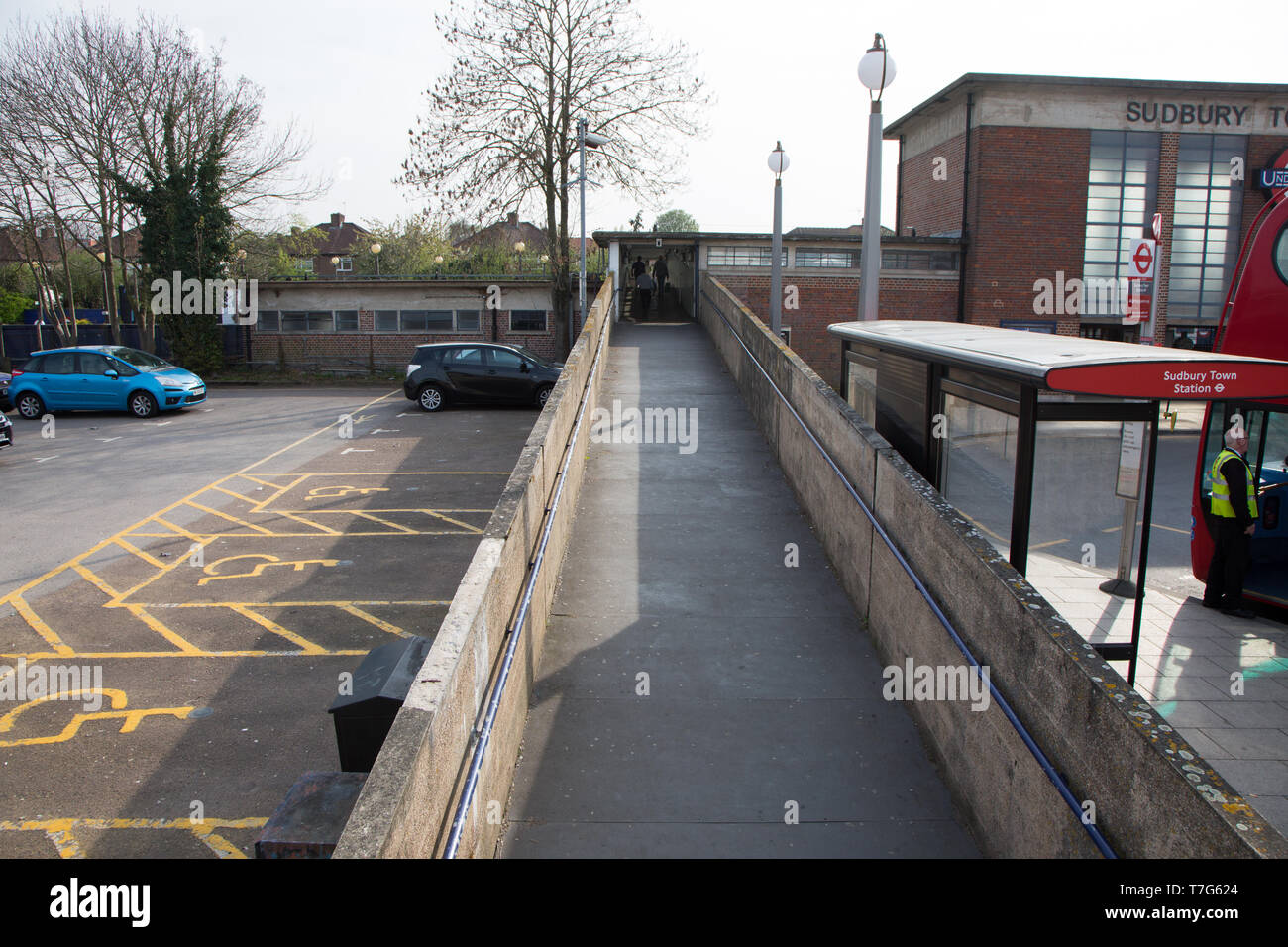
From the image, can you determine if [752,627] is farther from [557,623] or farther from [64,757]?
[64,757]

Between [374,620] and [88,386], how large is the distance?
17.7 metres

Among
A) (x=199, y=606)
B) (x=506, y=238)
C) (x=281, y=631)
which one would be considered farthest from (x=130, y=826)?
(x=506, y=238)

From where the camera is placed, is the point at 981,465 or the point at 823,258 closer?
the point at 981,465

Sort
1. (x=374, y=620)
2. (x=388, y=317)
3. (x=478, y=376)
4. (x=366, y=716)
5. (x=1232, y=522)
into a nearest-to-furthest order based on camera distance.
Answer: (x=366, y=716) → (x=1232, y=522) → (x=374, y=620) → (x=478, y=376) → (x=388, y=317)

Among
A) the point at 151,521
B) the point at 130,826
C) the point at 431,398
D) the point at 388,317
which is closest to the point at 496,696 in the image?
the point at 130,826

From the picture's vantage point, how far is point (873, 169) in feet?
34.9

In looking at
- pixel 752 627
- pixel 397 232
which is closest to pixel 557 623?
pixel 752 627

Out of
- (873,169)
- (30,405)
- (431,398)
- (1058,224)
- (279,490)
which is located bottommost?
(279,490)

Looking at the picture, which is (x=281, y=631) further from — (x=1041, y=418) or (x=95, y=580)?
(x=1041, y=418)

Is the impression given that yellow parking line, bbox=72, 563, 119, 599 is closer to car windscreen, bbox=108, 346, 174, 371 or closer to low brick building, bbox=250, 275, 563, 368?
car windscreen, bbox=108, 346, 174, 371

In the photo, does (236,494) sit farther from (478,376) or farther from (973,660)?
(973,660)

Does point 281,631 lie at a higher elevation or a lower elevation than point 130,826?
higher

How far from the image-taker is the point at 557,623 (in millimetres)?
7855

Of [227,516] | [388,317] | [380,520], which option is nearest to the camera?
[380,520]
